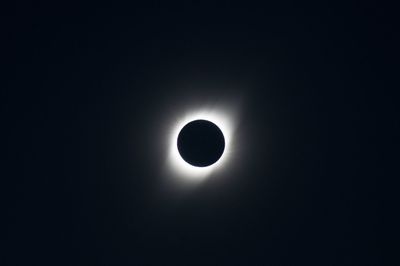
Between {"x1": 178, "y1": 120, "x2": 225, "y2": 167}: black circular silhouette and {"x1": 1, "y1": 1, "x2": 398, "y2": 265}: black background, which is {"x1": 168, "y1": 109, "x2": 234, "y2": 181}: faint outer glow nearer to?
{"x1": 1, "y1": 1, "x2": 398, "y2": 265}: black background

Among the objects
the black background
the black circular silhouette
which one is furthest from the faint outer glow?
the black circular silhouette

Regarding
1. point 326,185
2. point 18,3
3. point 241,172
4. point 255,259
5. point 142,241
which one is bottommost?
point 255,259

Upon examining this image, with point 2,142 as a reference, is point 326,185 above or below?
below

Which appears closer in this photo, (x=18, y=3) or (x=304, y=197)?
(x=18, y=3)

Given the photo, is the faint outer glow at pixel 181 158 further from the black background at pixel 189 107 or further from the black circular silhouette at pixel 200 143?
the black circular silhouette at pixel 200 143

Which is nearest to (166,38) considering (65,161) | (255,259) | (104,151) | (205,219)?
(104,151)

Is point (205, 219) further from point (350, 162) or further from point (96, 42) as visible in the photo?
point (96, 42)
